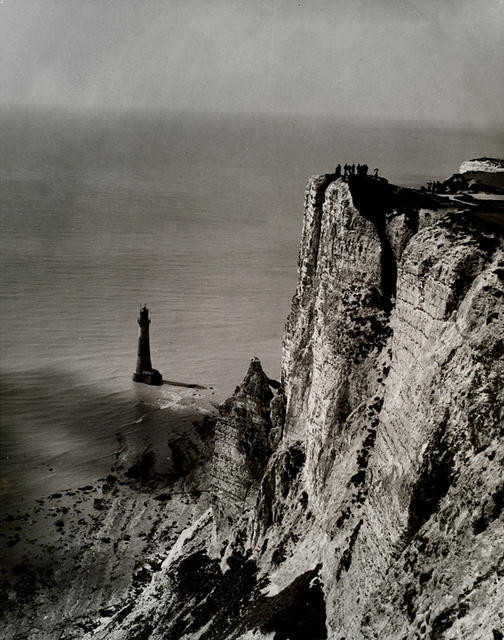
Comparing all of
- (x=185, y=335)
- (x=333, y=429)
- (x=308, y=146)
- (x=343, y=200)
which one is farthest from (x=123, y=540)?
(x=308, y=146)

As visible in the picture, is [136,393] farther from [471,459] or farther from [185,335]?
[471,459]

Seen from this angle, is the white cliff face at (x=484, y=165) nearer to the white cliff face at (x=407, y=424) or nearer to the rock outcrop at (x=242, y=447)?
the white cliff face at (x=407, y=424)

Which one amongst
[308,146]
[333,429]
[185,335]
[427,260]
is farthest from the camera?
[308,146]

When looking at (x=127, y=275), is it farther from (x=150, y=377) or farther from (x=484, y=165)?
(x=484, y=165)

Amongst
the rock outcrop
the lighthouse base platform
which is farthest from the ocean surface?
the rock outcrop

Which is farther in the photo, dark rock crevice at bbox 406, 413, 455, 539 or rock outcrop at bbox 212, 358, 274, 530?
rock outcrop at bbox 212, 358, 274, 530

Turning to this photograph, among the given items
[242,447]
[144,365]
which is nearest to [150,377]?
[144,365]

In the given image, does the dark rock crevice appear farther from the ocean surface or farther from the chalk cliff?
the ocean surface
